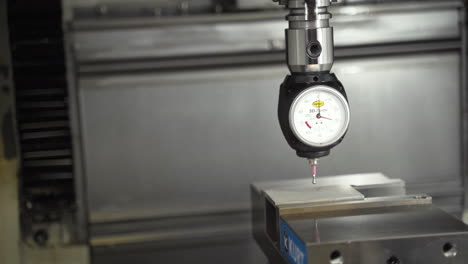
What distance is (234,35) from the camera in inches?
115

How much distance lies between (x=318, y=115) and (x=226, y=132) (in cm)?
167

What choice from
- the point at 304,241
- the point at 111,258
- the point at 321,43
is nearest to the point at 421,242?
the point at 304,241

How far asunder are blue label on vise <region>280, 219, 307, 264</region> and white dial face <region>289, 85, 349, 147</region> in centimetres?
16

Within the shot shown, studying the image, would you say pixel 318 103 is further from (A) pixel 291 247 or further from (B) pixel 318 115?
(A) pixel 291 247

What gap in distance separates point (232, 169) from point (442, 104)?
35.4 inches

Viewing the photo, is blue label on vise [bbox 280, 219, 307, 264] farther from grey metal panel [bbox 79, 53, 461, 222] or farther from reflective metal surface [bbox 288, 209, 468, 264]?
grey metal panel [bbox 79, 53, 461, 222]

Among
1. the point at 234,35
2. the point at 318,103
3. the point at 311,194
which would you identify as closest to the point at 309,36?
the point at 318,103

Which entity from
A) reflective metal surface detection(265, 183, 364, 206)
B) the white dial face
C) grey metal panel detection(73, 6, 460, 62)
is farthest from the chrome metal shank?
grey metal panel detection(73, 6, 460, 62)

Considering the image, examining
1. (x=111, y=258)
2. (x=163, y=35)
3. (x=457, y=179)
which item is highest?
(x=163, y=35)

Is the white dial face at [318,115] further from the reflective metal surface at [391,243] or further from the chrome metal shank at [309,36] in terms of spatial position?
the reflective metal surface at [391,243]

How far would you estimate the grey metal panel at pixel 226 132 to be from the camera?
2.95 metres

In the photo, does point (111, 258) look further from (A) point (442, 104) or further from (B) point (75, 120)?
(A) point (442, 104)

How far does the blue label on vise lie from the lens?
47.4 inches

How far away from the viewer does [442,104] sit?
311cm
